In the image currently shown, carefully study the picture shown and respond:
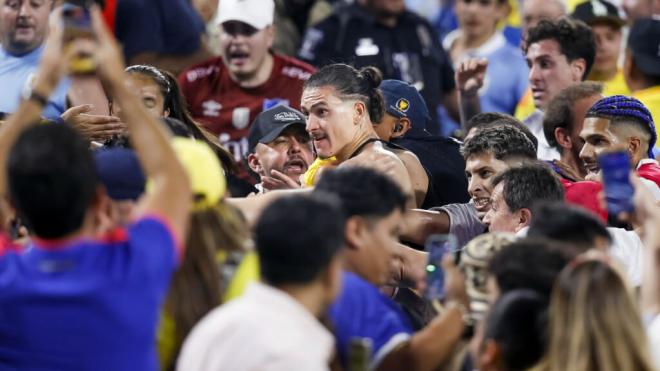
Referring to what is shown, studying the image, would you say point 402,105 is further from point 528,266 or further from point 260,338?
point 260,338

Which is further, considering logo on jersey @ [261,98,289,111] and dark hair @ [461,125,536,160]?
logo on jersey @ [261,98,289,111]

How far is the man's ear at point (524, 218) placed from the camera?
20.3 feet

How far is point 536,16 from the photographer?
35.0ft

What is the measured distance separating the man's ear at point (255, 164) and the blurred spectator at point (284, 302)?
3.62 m

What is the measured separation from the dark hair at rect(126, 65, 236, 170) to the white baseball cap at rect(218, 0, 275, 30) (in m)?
1.61

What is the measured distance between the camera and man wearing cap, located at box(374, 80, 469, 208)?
7586 mm

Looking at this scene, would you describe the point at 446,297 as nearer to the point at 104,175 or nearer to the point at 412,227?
the point at 104,175

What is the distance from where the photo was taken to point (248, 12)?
31.1 feet

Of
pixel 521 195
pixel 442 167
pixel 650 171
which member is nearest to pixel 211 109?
pixel 442 167

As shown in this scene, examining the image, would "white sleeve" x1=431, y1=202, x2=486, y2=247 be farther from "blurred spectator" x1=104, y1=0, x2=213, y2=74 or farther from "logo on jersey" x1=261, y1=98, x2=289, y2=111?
"blurred spectator" x1=104, y1=0, x2=213, y2=74

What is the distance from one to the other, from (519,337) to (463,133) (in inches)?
177

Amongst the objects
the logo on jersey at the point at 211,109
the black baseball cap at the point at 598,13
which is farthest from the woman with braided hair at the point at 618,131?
the black baseball cap at the point at 598,13

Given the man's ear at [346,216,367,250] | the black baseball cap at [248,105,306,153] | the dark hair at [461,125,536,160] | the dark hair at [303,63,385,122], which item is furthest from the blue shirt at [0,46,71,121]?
the man's ear at [346,216,367,250]

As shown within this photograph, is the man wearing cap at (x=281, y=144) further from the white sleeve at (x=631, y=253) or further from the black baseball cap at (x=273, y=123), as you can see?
the white sleeve at (x=631, y=253)
